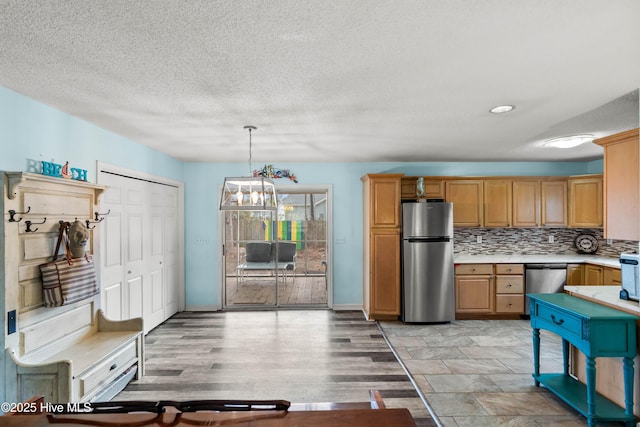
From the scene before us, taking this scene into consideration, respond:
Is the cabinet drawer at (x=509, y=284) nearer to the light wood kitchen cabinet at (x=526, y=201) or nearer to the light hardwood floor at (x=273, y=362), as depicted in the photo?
the light wood kitchen cabinet at (x=526, y=201)

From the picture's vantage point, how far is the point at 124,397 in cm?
275

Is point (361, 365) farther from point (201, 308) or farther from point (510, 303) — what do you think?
point (201, 308)

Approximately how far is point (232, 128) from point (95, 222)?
1.50m

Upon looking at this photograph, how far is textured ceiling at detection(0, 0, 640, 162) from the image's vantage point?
4.80 ft

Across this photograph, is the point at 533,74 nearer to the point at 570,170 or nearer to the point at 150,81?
the point at 150,81

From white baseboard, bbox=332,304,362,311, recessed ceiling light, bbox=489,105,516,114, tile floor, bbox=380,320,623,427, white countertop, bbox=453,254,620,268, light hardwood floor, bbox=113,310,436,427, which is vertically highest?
recessed ceiling light, bbox=489,105,516,114

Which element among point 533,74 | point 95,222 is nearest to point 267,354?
point 95,222

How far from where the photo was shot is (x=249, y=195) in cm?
304

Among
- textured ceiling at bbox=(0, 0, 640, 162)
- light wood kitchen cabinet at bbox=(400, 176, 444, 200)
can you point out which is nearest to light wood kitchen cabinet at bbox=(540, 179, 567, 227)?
light wood kitchen cabinet at bbox=(400, 176, 444, 200)

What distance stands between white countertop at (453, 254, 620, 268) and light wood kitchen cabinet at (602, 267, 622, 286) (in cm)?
13

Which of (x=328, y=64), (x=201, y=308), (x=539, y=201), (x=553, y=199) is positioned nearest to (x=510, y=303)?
(x=539, y=201)

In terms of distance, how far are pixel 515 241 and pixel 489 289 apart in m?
1.13

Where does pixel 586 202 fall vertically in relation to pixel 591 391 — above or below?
above

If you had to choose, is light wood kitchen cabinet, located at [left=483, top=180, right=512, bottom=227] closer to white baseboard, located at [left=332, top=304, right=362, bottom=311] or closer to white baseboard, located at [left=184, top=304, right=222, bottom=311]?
white baseboard, located at [left=332, top=304, right=362, bottom=311]
